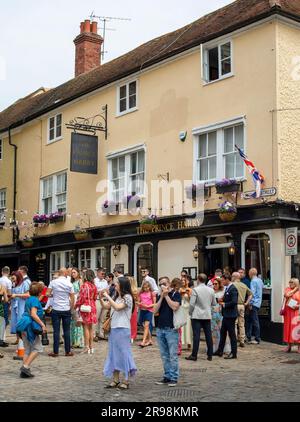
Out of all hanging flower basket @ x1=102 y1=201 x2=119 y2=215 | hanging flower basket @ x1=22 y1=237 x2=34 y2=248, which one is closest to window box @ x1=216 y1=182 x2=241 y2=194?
hanging flower basket @ x1=102 y1=201 x2=119 y2=215

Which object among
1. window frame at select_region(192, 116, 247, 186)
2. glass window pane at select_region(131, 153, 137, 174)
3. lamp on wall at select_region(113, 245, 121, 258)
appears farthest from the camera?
lamp on wall at select_region(113, 245, 121, 258)

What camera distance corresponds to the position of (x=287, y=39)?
16031mm

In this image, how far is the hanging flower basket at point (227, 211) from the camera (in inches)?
629

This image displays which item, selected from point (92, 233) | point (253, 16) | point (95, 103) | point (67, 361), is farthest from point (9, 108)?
point (67, 361)

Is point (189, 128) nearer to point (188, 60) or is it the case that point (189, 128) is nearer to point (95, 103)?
point (188, 60)

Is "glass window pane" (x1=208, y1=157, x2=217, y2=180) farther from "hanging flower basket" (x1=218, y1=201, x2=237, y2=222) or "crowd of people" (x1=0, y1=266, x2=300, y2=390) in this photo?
"crowd of people" (x1=0, y1=266, x2=300, y2=390)

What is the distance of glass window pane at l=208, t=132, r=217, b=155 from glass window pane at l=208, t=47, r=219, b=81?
1.63 metres

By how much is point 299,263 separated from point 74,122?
414 inches

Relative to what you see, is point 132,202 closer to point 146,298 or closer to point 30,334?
point 146,298

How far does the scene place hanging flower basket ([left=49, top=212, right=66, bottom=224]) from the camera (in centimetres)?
2317

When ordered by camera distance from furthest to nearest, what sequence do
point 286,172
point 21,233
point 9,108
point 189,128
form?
point 9,108, point 21,233, point 189,128, point 286,172

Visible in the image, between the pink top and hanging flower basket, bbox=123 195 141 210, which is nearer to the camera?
the pink top

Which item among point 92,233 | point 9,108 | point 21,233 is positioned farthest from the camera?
point 9,108
